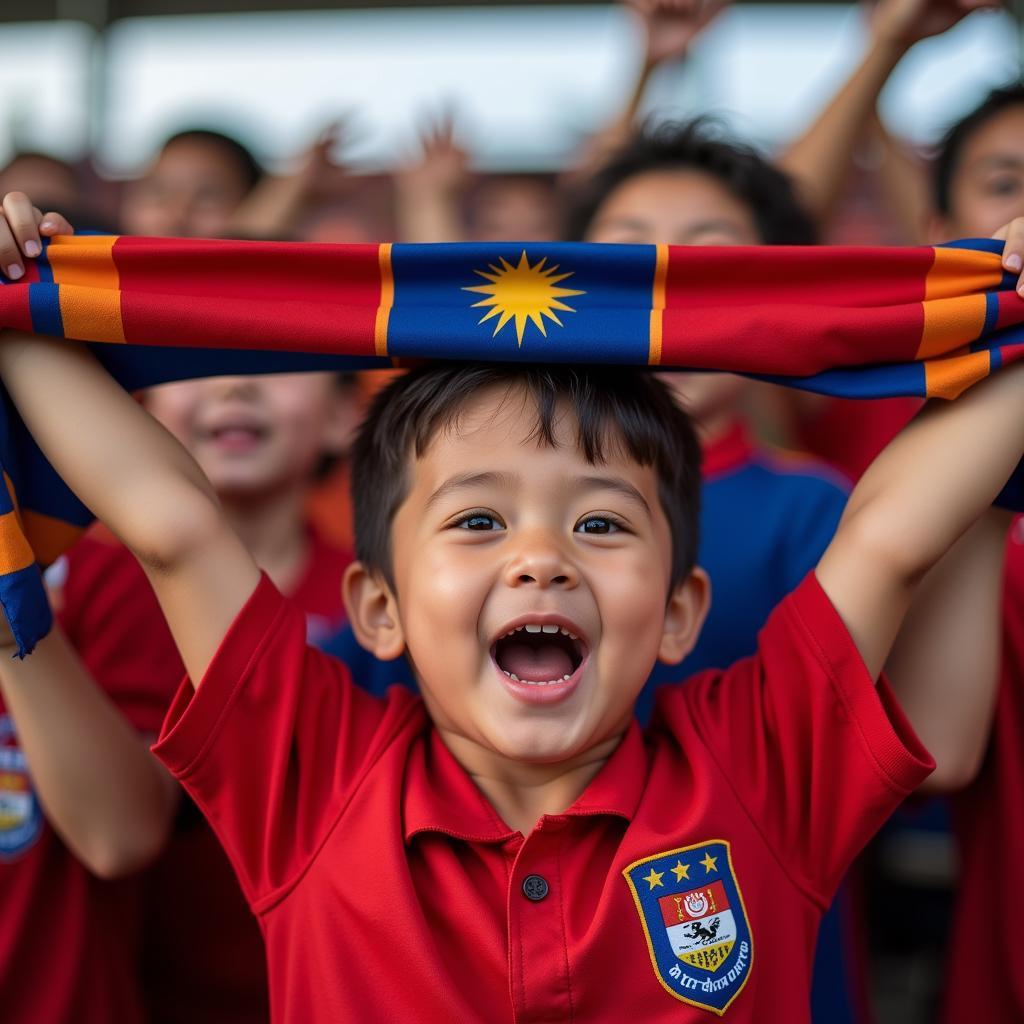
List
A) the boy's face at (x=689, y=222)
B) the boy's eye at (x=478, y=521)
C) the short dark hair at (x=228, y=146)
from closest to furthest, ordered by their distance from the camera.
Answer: the boy's eye at (x=478, y=521) → the boy's face at (x=689, y=222) → the short dark hair at (x=228, y=146)

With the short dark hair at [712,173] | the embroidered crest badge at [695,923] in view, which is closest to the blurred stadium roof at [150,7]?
the short dark hair at [712,173]

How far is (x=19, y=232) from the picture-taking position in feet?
3.68

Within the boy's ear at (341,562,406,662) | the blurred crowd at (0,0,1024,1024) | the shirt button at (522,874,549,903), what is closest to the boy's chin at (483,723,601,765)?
the shirt button at (522,874,549,903)

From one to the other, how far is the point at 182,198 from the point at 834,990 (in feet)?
7.40

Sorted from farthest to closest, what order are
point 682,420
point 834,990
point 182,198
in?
point 182,198 → point 834,990 → point 682,420

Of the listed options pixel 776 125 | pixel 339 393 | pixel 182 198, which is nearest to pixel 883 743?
pixel 339 393

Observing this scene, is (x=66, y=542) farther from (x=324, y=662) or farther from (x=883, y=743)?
(x=883, y=743)

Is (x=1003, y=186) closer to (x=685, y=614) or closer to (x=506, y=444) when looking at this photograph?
(x=685, y=614)

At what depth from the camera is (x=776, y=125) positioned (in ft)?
14.0

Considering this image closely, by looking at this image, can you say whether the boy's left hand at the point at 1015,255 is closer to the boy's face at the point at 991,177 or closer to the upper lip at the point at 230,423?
the boy's face at the point at 991,177

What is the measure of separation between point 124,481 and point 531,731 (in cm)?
47

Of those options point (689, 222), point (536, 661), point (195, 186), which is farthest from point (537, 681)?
point (195, 186)

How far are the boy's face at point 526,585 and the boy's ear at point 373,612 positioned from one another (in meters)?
0.05

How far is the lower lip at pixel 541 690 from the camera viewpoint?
3.64 feet
